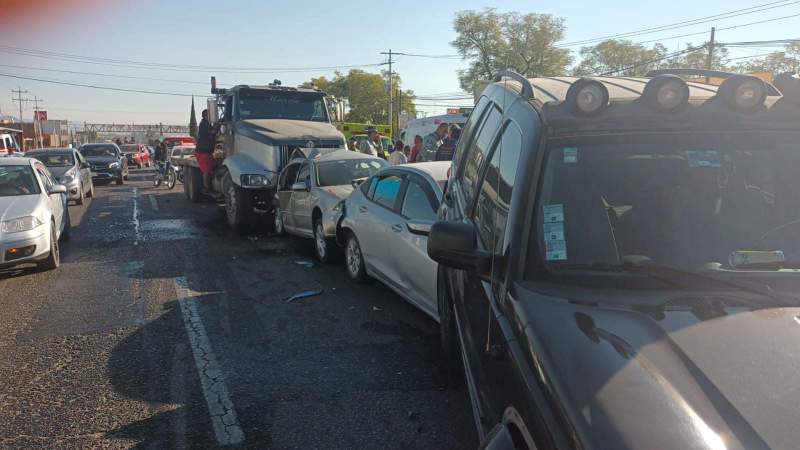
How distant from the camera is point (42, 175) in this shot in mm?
9586

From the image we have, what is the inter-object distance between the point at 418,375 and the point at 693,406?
3138 millimetres

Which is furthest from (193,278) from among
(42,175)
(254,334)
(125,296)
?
(42,175)

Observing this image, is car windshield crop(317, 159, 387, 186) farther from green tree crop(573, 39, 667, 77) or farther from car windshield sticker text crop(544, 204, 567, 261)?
green tree crop(573, 39, 667, 77)

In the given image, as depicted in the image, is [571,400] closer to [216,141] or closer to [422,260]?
[422,260]

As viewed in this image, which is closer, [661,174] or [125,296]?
[661,174]

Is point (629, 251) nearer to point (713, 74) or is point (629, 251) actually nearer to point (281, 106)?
point (713, 74)

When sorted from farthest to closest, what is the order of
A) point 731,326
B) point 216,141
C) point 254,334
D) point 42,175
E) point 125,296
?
point 216,141 < point 42,175 < point 125,296 < point 254,334 < point 731,326

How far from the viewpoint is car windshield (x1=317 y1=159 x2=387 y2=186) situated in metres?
9.70

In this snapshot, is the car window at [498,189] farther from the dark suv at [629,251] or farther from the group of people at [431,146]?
the group of people at [431,146]

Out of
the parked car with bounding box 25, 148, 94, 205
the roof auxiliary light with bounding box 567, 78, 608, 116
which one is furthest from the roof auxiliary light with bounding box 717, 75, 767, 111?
the parked car with bounding box 25, 148, 94, 205

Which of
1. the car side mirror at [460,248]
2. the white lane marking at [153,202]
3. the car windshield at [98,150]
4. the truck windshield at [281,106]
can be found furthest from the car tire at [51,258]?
the car windshield at [98,150]

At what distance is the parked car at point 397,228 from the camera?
5.57 metres

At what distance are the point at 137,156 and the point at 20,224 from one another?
3782 centimetres

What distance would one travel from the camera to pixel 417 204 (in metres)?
6.20
